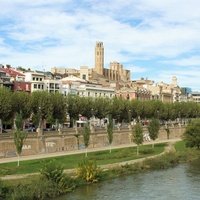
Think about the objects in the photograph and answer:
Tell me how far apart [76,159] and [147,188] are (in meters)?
15.4

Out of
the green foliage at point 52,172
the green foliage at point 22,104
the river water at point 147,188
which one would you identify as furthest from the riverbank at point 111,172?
the green foliage at point 22,104

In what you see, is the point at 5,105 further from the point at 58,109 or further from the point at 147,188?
the point at 147,188

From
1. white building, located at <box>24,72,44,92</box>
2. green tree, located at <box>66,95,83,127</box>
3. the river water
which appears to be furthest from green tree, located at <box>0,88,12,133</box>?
white building, located at <box>24,72,44,92</box>

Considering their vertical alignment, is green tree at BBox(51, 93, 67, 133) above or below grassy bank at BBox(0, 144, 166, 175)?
above

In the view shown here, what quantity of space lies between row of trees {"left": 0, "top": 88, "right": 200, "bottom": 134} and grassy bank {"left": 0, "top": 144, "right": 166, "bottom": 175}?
12366 millimetres

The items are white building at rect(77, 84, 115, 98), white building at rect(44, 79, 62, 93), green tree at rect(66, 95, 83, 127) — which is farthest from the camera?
white building at rect(77, 84, 115, 98)

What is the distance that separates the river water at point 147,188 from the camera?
1774 inches

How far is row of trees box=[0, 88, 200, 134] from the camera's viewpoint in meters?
77.4

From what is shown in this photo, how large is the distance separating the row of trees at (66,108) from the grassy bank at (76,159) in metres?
12.4

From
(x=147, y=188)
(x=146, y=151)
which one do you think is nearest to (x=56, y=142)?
(x=146, y=151)

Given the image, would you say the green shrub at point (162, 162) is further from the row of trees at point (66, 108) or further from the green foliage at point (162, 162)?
the row of trees at point (66, 108)

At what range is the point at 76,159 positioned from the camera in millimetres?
63062

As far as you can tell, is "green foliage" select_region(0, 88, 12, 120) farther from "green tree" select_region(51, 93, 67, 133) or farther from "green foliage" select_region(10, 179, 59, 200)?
"green foliage" select_region(10, 179, 59, 200)

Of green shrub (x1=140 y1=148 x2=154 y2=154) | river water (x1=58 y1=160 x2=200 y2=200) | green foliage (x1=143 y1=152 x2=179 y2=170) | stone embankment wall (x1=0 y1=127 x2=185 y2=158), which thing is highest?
stone embankment wall (x1=0 y1=127 x2=185 y2=158)
